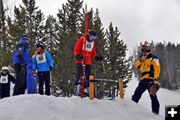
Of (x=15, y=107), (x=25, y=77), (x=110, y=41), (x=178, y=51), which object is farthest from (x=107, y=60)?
(x=178, y=51)

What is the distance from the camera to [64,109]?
354 inches

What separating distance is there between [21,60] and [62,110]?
149 inches

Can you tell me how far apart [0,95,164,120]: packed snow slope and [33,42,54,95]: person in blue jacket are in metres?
1.79

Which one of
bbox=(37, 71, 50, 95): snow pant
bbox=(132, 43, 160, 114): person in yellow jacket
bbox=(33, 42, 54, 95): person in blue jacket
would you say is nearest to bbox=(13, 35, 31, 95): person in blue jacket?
bbox=(33, 42, 54, 95): person in blue jacket

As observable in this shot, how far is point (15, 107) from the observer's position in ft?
28.2

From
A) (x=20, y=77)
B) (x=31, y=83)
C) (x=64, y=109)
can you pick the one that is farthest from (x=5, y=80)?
(x=64, y=109)

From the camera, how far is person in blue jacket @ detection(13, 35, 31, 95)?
12.1 meters

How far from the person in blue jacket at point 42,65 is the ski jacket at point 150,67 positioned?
106 inches

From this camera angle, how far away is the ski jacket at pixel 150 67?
11.4 meters

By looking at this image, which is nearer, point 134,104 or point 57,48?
point 134,104

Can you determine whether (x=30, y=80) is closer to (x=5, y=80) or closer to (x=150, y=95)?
(x=5, y=80)

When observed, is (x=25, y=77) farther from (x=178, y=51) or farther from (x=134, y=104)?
(x=178, y=51)

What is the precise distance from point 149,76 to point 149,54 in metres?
0.64

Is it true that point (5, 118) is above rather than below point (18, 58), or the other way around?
below
